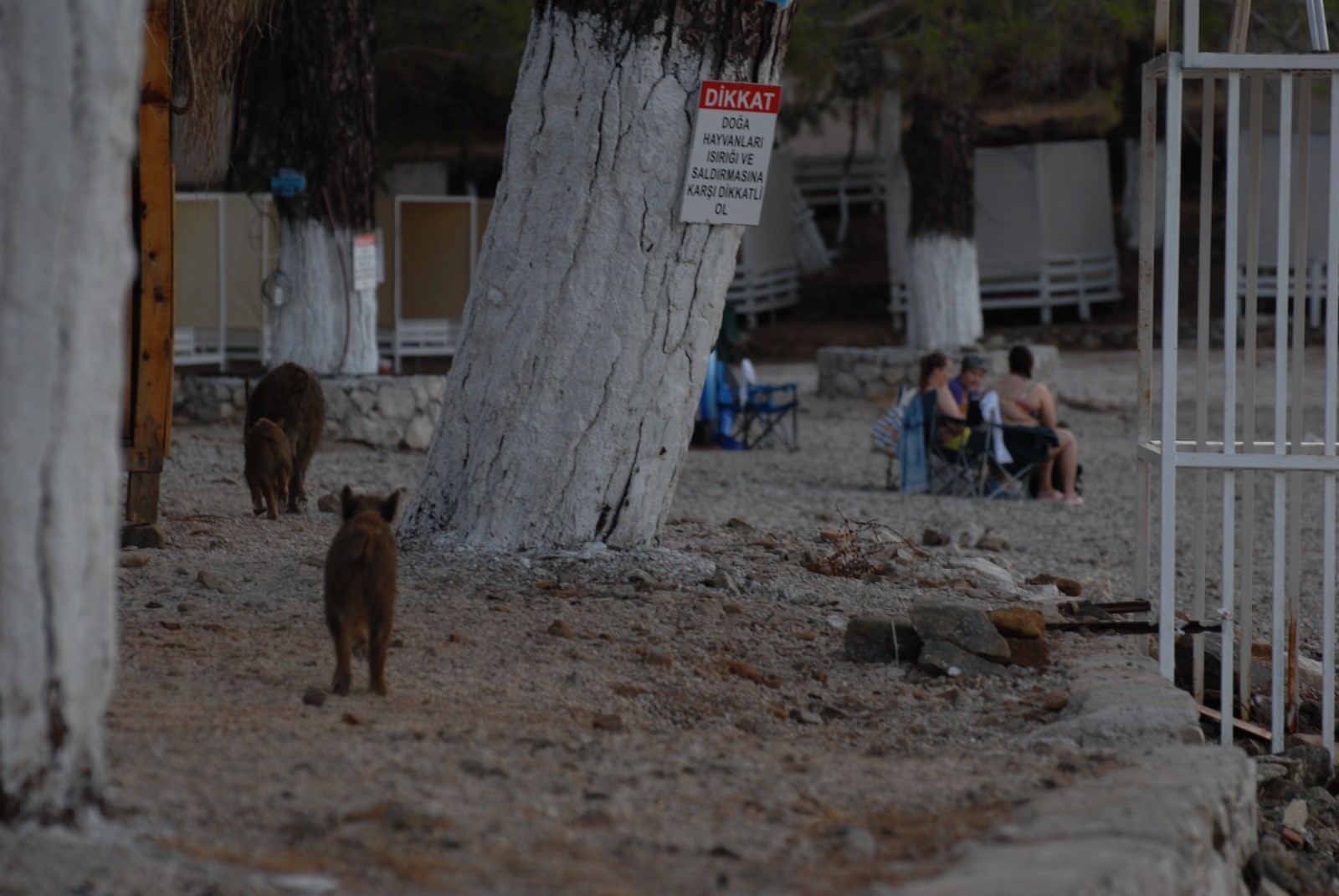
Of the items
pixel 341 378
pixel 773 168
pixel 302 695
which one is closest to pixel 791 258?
pixel 773 168

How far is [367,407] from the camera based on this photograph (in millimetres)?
13125

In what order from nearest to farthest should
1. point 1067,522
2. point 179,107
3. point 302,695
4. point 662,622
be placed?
1. point 302,695
2. point 662,622
3. point 179,107
4. point 1067,522

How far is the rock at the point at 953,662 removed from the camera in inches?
198

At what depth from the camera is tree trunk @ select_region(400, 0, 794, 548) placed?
5.92m

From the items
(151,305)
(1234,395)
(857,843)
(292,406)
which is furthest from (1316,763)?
(292,406)

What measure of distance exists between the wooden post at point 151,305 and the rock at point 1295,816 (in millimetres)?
4460

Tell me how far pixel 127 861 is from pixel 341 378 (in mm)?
10753

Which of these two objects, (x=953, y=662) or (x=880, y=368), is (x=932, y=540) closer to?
(x=953, y=662)

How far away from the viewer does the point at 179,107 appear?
6.88m

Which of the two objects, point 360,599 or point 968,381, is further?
point 968,381

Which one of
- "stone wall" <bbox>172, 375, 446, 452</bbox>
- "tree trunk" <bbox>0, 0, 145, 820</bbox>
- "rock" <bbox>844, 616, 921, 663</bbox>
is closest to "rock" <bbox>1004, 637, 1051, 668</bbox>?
"rock" <bbox>844, 616, 921, 663</bbox>

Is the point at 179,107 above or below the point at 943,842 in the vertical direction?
above

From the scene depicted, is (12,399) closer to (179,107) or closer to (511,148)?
(511,148)

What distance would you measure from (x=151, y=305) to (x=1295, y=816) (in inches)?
191
